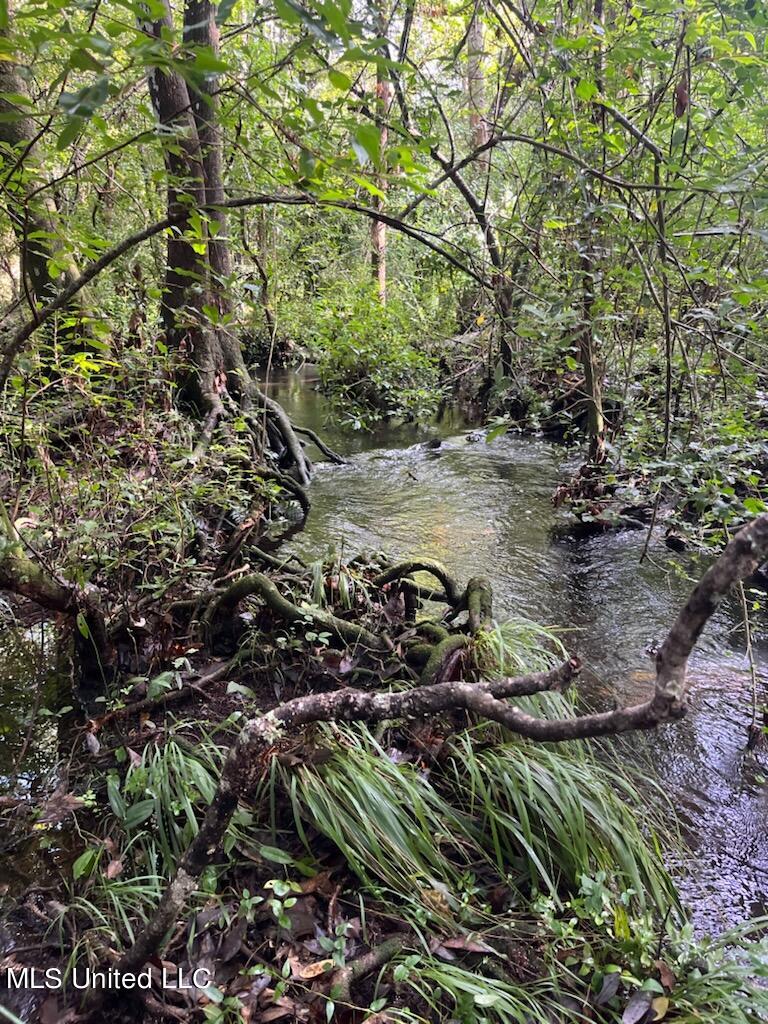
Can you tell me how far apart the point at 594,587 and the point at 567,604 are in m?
0.44

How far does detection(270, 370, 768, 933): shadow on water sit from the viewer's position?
2.55 metres

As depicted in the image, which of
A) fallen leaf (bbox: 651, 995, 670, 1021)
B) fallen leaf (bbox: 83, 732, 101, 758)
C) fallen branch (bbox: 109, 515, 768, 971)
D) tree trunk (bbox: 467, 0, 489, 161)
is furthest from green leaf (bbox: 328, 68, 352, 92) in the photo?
fallen leaf (bbox: 83, 732, 101, 758)

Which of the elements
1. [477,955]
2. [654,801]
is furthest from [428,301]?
[477,955]

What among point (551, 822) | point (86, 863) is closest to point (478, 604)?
point (551, 822)

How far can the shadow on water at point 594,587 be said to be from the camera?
255 centimetres

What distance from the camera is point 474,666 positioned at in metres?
2.86

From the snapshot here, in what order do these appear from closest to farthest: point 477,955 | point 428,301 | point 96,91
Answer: point 96,91 < point 477,955 < point 428,301

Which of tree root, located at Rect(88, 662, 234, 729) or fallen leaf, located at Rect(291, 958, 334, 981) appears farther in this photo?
tree root, located at Rect(88, 662, 234, 729)

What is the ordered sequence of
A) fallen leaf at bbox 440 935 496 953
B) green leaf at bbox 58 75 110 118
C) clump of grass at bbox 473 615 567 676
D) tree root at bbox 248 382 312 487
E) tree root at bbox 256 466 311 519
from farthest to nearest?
1. tree root at bbox 248 382 312 487
2. tree root at bbox 256 466 311 519
3. clump of grass at bbox 473 615 567 676
4. fallen leaf at bbox 440 935 496 953
5. green leaf at bbox 58 75 110 118

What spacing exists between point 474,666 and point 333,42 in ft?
7.98

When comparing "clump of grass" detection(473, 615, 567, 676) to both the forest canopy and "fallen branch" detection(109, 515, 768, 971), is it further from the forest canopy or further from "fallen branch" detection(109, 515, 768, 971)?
"fallen branch" detection(109, 515, 768, 971)

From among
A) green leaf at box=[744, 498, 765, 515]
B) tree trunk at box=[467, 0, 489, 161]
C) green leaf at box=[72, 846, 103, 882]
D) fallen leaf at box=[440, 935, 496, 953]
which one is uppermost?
tree trunk at box=[467, 0, 489, 161]

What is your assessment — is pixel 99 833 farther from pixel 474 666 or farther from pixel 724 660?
pixel 724 660

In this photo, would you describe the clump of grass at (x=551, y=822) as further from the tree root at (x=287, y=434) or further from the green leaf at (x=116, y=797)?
the tree root at (x=287, y=434)
